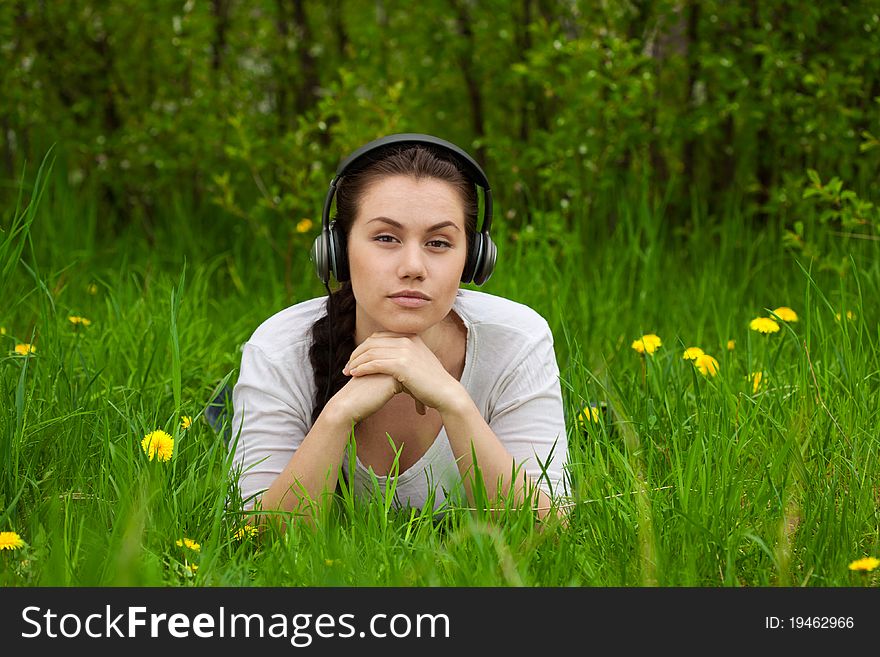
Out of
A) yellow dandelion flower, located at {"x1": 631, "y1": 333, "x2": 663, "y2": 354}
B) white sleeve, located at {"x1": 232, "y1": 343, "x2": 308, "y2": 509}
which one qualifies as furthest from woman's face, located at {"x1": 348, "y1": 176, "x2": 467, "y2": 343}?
yellow dandelion flower, located at {"x1": 631, "y1": 333, "x2": 663, "y2": 354}

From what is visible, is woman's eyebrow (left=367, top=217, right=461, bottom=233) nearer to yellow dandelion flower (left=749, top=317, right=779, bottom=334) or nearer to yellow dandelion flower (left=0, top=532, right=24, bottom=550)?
yellow dandelion flower (left=0, top=532, right=24, bottom=550)

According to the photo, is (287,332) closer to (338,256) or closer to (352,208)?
(338,256)

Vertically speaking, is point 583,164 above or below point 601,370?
above

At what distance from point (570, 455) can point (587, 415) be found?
0.42 ft

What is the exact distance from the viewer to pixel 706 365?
338 cm

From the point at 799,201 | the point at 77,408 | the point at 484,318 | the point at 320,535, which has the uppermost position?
the point at 799,201

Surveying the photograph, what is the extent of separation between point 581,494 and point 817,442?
2.30 feet

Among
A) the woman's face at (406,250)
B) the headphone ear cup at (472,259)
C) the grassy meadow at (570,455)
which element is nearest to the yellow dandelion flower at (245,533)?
the grassy meadow at (570,455)

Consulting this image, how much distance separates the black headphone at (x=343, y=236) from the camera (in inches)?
105

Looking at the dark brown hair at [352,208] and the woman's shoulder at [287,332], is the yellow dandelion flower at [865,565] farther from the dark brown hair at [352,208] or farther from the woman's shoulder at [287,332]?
the woman's shoulder at [287,332]

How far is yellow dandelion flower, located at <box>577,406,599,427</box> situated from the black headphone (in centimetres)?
48

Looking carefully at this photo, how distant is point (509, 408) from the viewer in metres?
2.90
